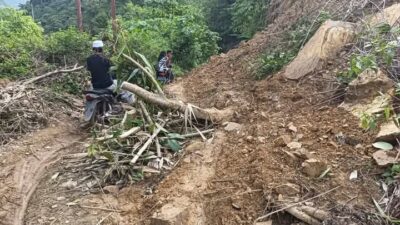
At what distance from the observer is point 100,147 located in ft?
17.0

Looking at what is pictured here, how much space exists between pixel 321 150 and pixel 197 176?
1270mm

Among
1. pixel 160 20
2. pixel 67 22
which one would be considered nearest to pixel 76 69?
pixel 160 20

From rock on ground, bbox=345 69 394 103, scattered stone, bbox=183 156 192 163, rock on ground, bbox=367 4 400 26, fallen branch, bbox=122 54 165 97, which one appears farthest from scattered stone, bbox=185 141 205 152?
rock on ground, bbox=367 4 400 26

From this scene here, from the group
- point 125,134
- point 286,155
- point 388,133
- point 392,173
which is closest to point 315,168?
point 286,155

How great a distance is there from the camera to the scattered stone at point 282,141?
446 cm

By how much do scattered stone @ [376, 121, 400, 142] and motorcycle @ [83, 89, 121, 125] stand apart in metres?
4.09

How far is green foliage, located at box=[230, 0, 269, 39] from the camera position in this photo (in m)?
14.4

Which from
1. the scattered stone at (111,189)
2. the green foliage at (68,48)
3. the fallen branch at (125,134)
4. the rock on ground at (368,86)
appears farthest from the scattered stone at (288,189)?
the green foliage at (68,48)

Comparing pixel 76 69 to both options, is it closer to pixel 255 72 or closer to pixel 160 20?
pixel 255 72

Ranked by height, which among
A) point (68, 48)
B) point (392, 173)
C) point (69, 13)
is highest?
point (392, 173)

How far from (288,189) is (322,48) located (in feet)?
10.5

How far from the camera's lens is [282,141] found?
449 centimetres

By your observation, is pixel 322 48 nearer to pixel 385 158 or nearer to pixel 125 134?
pixel 385 158

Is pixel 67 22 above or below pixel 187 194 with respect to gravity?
below
